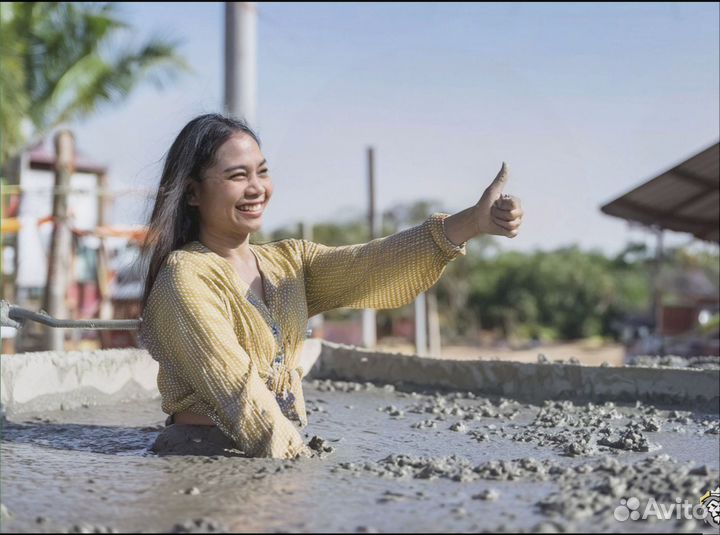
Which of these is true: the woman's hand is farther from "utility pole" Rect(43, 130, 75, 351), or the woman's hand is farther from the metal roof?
"utility pole" Rect(43, 130, 75, 351)

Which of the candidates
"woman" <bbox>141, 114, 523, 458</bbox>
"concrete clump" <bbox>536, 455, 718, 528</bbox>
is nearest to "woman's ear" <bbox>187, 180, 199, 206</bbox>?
"woman" <bbox>141, 114, 523, 458</bbox>

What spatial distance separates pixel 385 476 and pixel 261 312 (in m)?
0.79

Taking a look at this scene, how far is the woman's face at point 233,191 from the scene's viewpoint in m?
2.71

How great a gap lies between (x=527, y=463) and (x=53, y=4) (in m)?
12.7

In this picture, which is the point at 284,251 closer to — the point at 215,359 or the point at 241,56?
the point at 215,359

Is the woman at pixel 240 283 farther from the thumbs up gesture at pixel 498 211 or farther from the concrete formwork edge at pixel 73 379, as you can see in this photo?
the concrete formwork edge at pixel 73 379

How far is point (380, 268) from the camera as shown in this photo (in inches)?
113

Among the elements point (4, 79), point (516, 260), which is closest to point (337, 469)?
point (4, 79)

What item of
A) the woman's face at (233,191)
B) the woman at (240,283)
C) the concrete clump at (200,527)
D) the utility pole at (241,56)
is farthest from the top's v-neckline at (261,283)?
the utility pole at (241,56)

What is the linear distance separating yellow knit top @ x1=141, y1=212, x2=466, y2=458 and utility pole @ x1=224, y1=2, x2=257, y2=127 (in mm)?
2693

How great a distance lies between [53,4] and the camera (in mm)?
12953

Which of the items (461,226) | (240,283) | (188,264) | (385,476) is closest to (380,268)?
(461,226)

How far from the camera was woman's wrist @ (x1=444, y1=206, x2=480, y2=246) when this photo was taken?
262 centimetres

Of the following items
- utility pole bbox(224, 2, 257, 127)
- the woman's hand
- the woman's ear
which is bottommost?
the woman's hand
